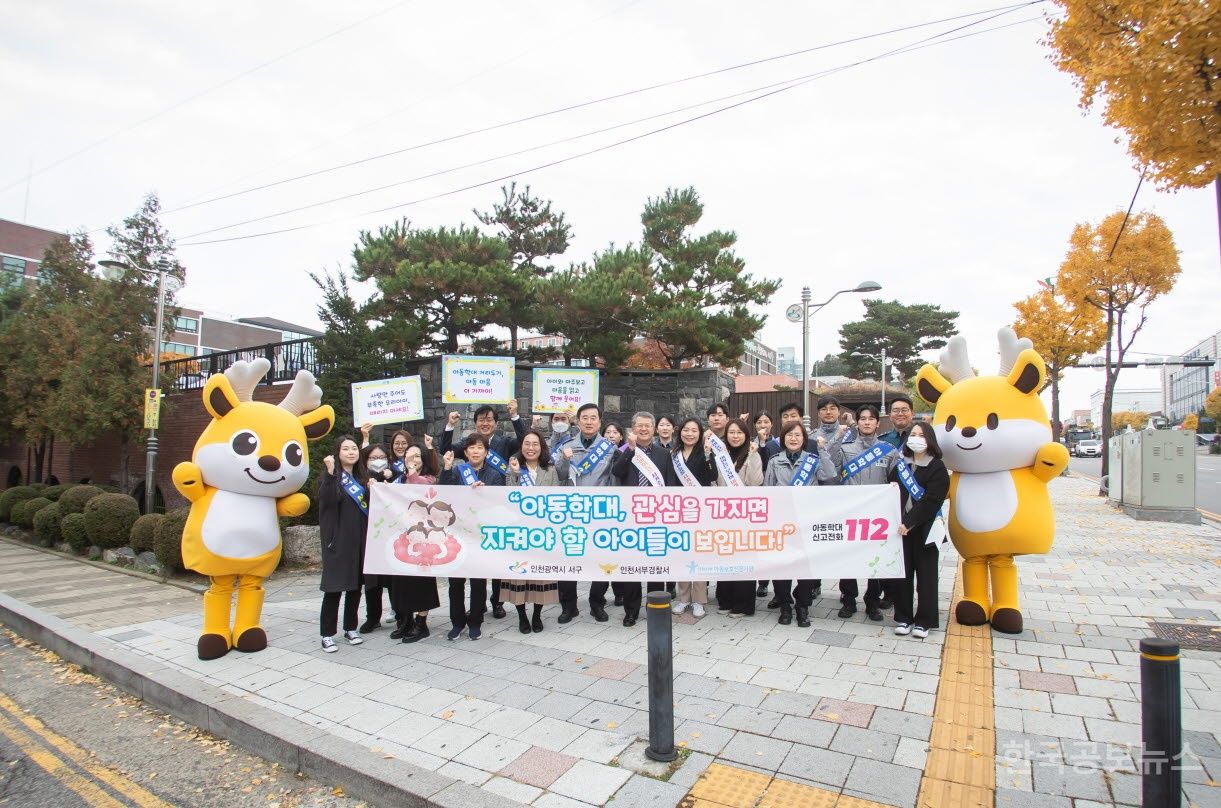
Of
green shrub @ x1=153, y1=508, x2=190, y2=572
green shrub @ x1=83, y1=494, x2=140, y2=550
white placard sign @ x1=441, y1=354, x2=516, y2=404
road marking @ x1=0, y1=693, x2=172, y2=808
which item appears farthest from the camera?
white placard sign @ x1=441, y1=354, x2=516, y2=404

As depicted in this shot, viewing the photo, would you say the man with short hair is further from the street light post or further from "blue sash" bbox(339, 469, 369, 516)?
the street light post

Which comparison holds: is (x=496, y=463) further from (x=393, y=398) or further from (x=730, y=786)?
(x=730, y=786)

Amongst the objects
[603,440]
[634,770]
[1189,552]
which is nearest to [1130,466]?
[1189,552]

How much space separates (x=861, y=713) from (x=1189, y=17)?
535 cm

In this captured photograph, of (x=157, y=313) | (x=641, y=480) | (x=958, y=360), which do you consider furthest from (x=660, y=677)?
(x=157, y=313)

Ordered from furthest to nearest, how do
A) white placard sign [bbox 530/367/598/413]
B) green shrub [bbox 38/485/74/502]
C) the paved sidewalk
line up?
1. green shrub [bbox 38/485/74/502]
2. white placard sign [bbox 530/367/598/413]
3. the paved sidewalk

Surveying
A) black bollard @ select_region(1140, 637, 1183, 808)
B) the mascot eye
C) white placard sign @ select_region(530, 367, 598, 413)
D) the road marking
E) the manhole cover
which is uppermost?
white placard sign @ select_region(530, 367, 598, 413)

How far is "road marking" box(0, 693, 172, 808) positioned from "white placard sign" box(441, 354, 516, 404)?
6817 mm

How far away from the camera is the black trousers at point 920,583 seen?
5.65m

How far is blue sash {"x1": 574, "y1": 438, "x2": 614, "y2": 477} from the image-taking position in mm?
6516

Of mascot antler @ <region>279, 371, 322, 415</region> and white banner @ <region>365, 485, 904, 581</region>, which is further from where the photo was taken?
mascot antler @ <region>279, 371, 322, 415</region>

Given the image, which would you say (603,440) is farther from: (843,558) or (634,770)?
(634,770)

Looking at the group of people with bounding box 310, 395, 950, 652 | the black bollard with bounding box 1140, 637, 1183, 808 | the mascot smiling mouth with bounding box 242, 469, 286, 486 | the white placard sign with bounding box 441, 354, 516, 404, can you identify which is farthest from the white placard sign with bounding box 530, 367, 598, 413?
the black bollard with bounding box 1140, 637, 1183, 808

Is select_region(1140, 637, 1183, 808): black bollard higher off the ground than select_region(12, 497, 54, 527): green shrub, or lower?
higher
